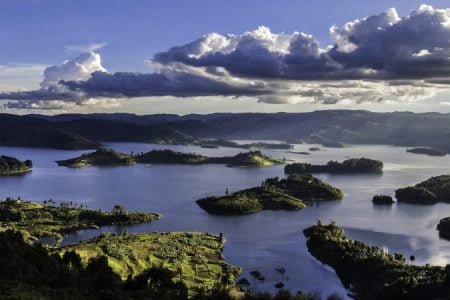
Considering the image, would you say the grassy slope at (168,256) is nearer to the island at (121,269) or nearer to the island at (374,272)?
the island at (121,269)

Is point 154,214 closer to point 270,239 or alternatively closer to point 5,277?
point 270,239

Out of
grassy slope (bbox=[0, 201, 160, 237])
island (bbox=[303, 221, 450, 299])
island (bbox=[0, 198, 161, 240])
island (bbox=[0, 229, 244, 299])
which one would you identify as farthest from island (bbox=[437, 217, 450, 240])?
grassy slope (bbox=[0, 201, 160, 237])

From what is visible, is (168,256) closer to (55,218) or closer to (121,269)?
(121,269)

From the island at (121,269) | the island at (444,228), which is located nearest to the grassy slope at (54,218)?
the island at (121,269)

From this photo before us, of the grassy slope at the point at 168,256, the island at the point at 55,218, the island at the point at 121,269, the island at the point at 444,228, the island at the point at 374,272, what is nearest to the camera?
the island at the point at 121,269

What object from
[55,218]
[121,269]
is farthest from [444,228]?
[55,218]

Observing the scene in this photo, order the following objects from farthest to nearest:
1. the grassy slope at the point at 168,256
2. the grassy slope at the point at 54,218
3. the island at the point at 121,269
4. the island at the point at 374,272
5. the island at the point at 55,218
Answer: the grassy slope at the point at 54,218 → the island at the point at 55,218 → the grassy slope at the point at 168,256 → the island at the point at 374,272 → the island at the point at 121,269

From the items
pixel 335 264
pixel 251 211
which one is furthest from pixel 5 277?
pixel 251 211
